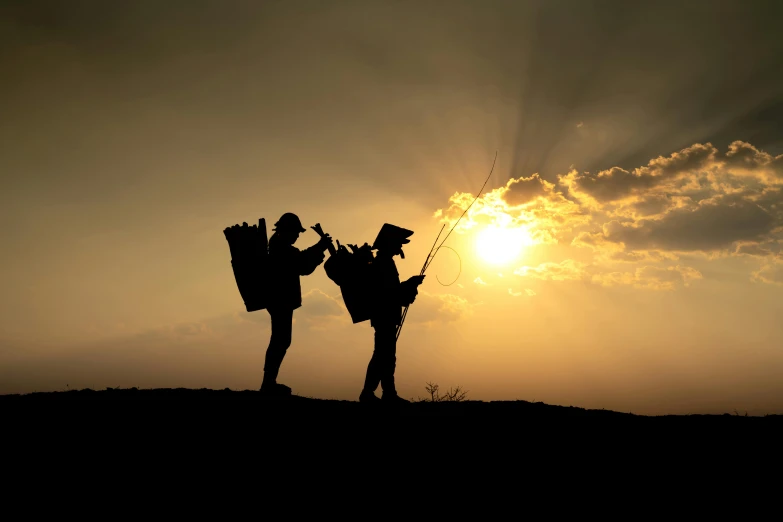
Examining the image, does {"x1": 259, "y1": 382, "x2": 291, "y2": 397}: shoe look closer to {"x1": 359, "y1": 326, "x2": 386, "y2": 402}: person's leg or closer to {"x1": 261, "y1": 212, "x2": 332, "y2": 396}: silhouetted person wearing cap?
{"x1": 261, "y1": 212, "x2": 332, "y2": 396}: silhouetted person wearing cap

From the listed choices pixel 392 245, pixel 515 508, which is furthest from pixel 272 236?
pixel 515 508

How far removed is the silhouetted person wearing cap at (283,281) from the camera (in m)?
9.75

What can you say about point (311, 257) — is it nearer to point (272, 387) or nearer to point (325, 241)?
point (325, 241)

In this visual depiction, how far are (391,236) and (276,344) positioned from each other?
276 cm

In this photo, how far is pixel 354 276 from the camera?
10.0 m

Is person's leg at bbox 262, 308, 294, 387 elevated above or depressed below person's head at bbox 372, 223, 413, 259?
below

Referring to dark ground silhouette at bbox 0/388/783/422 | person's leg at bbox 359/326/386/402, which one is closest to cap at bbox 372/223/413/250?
person's leg at bbox 359/326/386/402

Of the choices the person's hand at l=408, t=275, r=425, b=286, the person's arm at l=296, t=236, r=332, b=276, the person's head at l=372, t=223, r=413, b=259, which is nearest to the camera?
the person's arm at l=296, t=236, r=332, b=276

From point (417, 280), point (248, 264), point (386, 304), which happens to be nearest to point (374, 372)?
point (386, 304)

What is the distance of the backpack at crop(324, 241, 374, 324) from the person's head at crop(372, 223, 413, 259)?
0.69ft

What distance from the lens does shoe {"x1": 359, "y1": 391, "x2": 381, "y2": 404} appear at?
368 inches

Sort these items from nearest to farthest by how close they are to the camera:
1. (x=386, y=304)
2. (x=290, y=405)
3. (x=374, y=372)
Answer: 1. (x=290, y=405)
2. (x=374, y=372)
3. (x=386, y=304)

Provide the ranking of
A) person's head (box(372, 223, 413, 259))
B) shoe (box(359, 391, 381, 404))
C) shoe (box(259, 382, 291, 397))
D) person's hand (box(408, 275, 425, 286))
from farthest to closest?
person's hand (box(408, 275, 425, 286)), person's head (box(372, 223, 413, 259)), shoe (box(259, 382, 291, 397)), shoe (box(359, 391, 381, 404))

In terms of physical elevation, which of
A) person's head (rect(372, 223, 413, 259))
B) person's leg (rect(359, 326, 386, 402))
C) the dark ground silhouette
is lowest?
the dark ground silhouette
